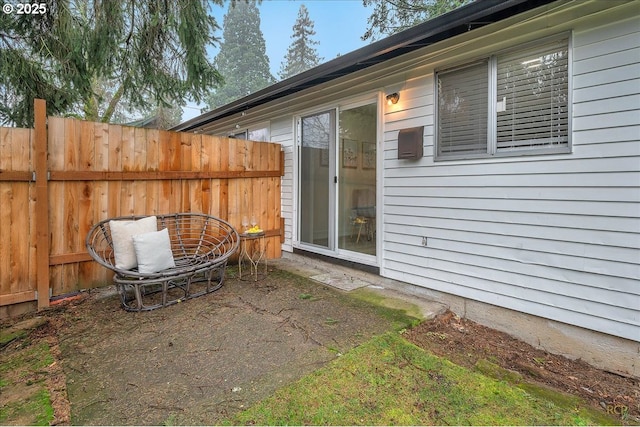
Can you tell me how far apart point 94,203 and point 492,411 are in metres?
3.95

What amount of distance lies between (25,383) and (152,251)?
1.32m

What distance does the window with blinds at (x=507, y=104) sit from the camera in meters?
2.51

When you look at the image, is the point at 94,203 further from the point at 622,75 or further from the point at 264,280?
the point at 622,75

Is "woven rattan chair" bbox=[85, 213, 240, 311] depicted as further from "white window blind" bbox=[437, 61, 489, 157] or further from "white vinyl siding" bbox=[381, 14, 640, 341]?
"white window blind" bbox=[437, 61, 489, 157]

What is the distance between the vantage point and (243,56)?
2789 centimetres

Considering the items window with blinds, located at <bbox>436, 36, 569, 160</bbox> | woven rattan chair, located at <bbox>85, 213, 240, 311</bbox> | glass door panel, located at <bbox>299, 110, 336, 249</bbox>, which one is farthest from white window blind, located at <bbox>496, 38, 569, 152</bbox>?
woven rattan chair, located at <bbox>85, 213, 240, 311</bbox>

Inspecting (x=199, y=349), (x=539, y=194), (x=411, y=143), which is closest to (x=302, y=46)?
(x=411, y=143)

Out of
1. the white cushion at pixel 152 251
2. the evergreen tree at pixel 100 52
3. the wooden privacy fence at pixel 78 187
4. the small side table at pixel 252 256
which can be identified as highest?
the evergreen tree at pixel 100 52

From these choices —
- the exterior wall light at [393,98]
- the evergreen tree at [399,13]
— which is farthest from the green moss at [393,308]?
the evergreen tree at [399,13]

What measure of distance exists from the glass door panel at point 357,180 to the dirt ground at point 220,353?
103 cm

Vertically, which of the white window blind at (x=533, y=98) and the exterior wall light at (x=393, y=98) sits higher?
the exterior wall light at (x=393, y=98)

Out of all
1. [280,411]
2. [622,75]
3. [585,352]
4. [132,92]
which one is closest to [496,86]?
[622,75]

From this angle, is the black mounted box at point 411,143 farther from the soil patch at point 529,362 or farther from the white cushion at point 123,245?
the white cushion at point 123,245

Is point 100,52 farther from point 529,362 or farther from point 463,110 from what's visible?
point 529,362
